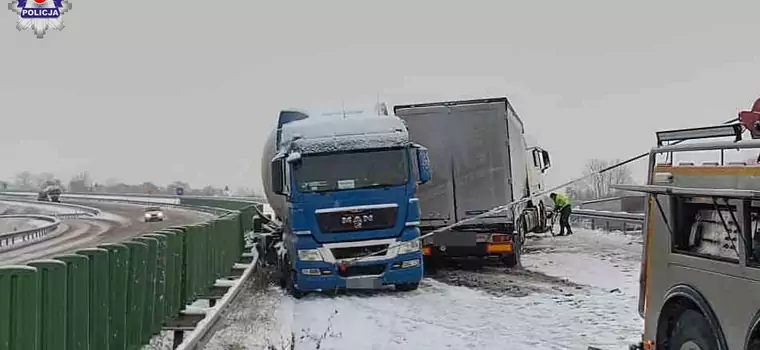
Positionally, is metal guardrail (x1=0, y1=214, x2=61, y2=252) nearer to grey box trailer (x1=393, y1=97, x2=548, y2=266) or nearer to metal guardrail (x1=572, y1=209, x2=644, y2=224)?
metal guardrail (x1=572, y1=209, x2=644, y2=224)

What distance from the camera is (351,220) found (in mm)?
14852

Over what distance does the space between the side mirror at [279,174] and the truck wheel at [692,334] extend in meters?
9.39

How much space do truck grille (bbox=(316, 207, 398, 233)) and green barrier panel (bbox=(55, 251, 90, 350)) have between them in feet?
26.6

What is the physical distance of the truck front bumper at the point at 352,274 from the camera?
14820mm

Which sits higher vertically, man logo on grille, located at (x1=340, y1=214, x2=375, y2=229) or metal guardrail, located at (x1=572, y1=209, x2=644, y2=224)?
man logo on grille, located at (x1=340, y1=214, x2=375, y2=229)

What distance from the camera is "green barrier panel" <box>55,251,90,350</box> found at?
6316mm

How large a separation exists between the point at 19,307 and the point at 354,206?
969 centimetres

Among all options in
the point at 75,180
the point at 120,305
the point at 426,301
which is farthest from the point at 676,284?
the point at 75,180

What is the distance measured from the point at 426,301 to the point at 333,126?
3485 mm

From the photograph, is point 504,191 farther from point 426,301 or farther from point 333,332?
point 333,332

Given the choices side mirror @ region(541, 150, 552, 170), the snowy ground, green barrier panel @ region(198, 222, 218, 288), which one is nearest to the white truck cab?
side mirror @ region(541, 150, 552, 170)

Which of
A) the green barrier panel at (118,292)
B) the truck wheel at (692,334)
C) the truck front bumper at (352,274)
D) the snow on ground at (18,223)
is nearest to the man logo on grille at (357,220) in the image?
the truck front bumper at (352,274)

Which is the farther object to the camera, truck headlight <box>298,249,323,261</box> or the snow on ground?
the snow on ground

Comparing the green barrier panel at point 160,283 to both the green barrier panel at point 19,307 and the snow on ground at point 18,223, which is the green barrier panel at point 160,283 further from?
the snow on ground at point 18,223
